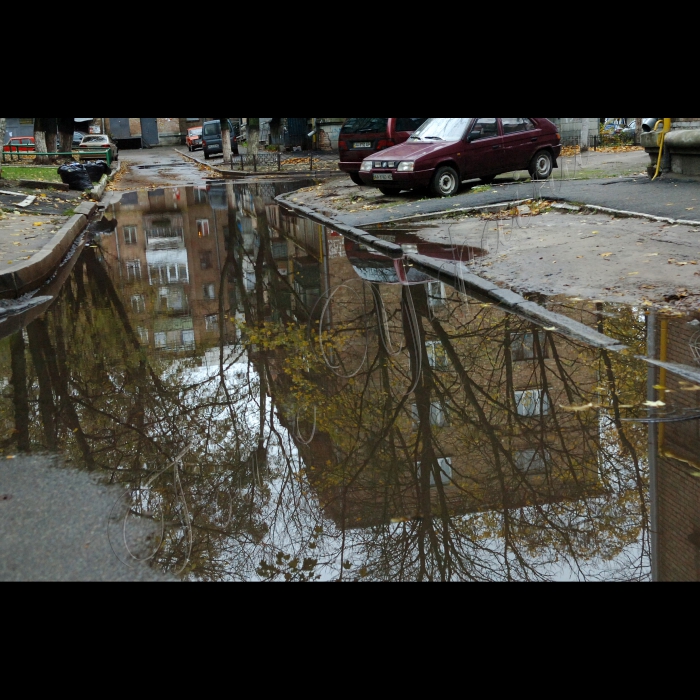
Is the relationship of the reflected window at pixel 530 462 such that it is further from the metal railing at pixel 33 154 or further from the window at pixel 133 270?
the metal railing at pixel 33 154

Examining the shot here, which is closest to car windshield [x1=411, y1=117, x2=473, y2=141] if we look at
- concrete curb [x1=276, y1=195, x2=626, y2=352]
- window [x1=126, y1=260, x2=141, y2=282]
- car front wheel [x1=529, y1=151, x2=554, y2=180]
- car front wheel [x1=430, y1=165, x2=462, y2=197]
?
car front wheel [x1=430, y1=165, x2=462, y2=197]

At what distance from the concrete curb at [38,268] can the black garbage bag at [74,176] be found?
895cm

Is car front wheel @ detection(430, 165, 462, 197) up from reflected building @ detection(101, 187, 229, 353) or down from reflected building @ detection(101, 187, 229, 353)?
up

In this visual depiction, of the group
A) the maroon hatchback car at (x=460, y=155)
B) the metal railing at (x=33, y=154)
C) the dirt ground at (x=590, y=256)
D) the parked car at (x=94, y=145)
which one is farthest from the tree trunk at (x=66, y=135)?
the dirt ground at (x=590, y=256)

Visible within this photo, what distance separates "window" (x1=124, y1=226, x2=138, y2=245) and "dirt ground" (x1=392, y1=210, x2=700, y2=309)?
6017 mm

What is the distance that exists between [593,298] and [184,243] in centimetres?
980

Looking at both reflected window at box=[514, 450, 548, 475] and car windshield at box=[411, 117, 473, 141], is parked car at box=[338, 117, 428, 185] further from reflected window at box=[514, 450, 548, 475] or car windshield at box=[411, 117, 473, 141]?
reflected window at box=[514, 450, 548, 475]

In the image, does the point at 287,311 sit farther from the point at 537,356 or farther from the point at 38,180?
the point at 38,180

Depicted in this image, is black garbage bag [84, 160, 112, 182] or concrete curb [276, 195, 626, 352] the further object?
black garbage bag [84, 160, 112, 182]

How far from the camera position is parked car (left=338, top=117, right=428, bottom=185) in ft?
75.4

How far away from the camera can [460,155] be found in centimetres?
1856

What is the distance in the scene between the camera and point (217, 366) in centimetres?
743

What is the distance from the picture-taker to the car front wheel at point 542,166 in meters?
19.8

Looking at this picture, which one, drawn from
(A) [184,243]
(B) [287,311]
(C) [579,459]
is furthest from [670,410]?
(A) [184,243]
